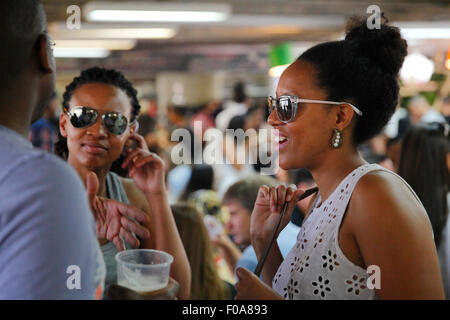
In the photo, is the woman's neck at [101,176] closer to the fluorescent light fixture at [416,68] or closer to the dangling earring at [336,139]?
the dangling earring at [336,139]

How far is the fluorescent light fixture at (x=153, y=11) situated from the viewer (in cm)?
421

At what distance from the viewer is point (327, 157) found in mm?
1243

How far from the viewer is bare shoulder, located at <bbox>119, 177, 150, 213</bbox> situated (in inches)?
48.6

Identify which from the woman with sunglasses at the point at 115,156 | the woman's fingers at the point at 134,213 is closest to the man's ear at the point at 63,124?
the woman with sunglasses at the point at 115,156

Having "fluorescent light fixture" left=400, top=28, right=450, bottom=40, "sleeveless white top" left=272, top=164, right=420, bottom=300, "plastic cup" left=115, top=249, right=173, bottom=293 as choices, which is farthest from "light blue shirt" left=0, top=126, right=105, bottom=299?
"fluorescent light fixture" left=400, top=28, right=450, bottom=40

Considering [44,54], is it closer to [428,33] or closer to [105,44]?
[428,33]

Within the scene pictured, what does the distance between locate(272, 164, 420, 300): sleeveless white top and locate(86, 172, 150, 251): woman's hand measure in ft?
1.30

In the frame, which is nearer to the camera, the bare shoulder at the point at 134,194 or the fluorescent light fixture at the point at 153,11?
the bare shoulder at the point at 134,194

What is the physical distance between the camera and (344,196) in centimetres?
115

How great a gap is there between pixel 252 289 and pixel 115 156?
0.48 meters

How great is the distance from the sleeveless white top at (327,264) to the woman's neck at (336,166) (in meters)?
0.04
